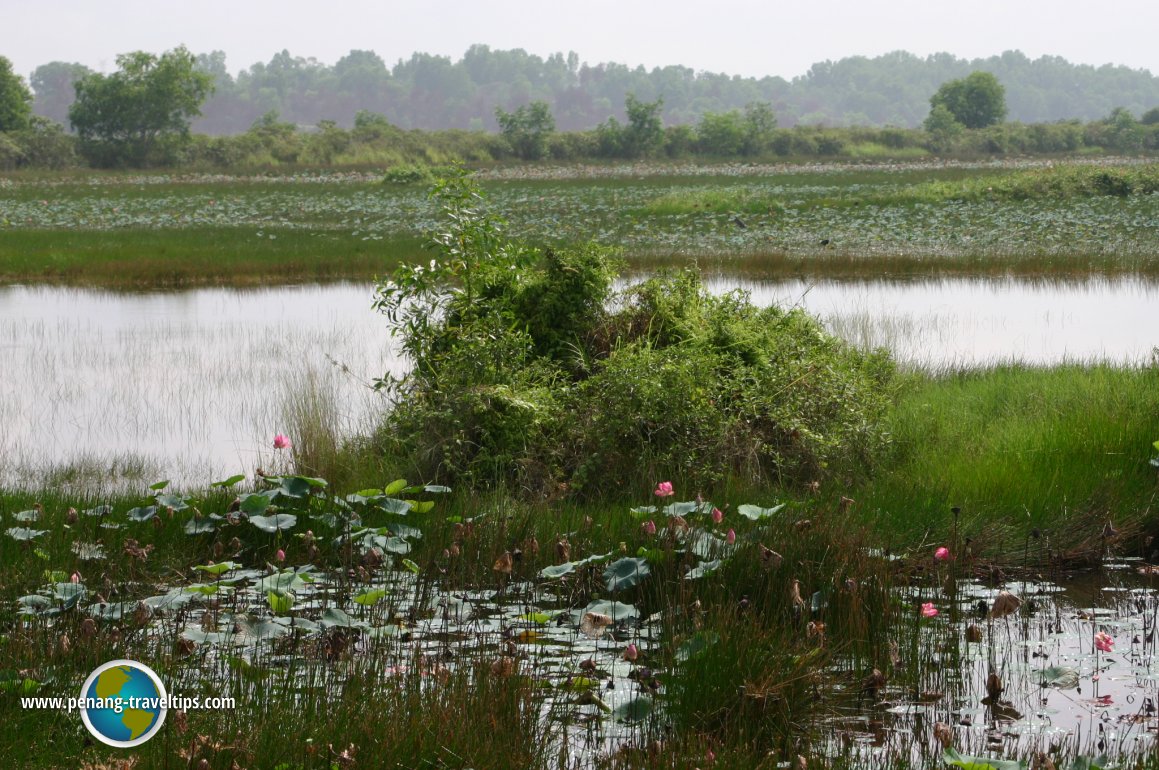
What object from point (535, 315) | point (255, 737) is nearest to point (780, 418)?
point (535, 315)

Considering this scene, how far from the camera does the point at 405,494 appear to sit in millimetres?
6738

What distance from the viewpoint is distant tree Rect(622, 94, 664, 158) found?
6500 centimetres

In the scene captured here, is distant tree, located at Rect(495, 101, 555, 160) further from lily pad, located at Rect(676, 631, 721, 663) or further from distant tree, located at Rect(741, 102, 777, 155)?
lily pad, located at Rect(676, 631, 721, 663)

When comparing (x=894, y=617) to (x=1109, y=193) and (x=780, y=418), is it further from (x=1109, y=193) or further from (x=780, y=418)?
(x=1109, y=193)

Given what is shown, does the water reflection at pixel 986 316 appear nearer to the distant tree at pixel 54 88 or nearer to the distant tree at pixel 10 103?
the distant tree at pixel 10 103

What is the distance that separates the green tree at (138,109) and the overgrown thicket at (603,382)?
56.9 metres

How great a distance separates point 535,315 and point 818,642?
15.2ft

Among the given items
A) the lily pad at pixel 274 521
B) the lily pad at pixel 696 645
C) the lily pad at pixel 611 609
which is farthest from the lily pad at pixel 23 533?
the lily pad at pixel 696 645

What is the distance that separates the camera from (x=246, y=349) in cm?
1310

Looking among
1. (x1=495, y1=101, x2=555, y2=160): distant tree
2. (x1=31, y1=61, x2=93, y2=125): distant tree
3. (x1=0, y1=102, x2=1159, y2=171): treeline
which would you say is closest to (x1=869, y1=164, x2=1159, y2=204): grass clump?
(x1=0, y1=102, x2=1159, y2=171): treeline

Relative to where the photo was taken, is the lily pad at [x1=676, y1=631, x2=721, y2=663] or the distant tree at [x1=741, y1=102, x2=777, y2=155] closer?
the lily pad at [x1=676, y1=631, x2=721, y2=663]

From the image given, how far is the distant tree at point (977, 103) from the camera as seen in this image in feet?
265

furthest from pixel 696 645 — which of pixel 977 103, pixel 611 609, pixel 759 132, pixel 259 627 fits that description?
pixel 977 103

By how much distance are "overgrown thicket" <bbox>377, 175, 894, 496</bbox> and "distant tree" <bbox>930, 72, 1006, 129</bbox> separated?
7778 centimetres
